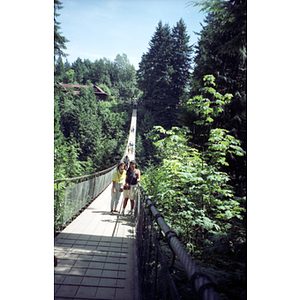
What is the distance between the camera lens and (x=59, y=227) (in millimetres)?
3127

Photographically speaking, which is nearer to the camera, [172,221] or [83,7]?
[83,7]

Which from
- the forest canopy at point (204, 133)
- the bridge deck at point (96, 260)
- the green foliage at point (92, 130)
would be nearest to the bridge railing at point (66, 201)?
the bridge deck at point (96, 260)

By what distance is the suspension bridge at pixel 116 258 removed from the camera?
780 millimetres

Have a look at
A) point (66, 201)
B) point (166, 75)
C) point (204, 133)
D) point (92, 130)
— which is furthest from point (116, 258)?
point (92, 130)

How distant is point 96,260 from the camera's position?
209 centimetres

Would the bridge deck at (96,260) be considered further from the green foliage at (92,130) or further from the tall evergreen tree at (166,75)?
the green foliage at (92,130)

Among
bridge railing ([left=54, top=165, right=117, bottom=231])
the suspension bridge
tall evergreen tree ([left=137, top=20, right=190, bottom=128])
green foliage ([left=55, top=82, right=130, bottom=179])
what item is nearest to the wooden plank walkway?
the suspension bridge

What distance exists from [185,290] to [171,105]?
389 centimetres

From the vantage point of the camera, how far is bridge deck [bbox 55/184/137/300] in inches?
62.1

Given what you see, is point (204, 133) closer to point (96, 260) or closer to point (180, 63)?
point (180, 63)

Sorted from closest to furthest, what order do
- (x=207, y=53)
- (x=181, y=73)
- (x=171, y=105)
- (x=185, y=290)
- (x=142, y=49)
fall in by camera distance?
1. (x=185, y=290)
2. (x=142, y=49)
3. (x=207, y=53)
4. (x=181, y=73)
5. (x=171, y=105)

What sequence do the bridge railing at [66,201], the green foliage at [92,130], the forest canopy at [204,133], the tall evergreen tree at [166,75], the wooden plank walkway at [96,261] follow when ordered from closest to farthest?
the wooden plank walkway at [96,261]
the forest canopy at [204,133]
the bridge railing at [66,201]
the tall evergreen tree at [166,75]
the green foliage at [92,130]
